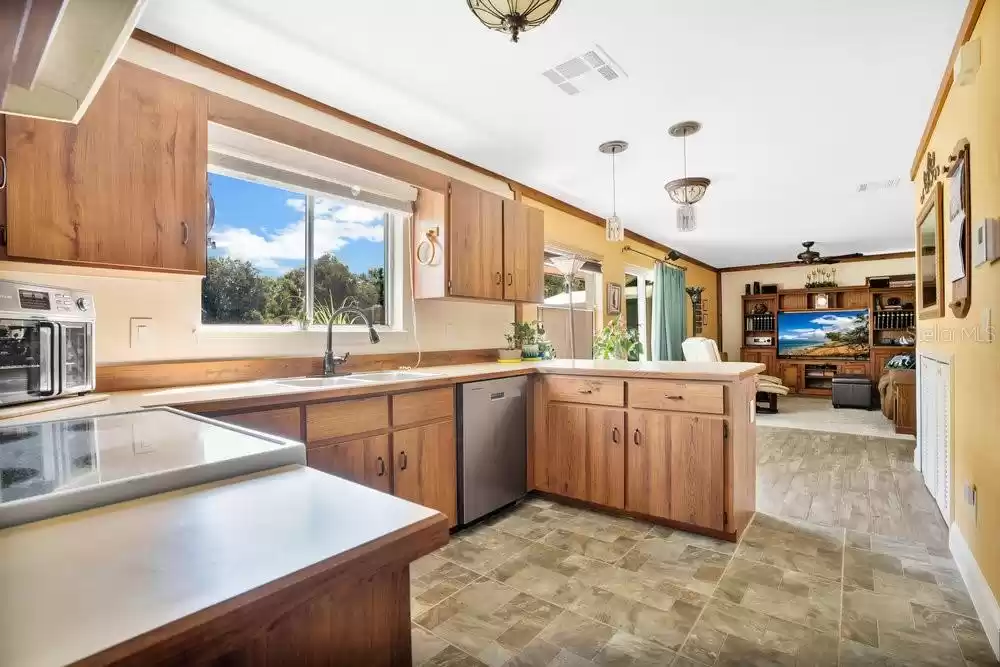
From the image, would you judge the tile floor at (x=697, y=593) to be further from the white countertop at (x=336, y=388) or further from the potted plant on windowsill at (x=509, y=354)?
the potted plant on windowsill at (x=509, y=354)

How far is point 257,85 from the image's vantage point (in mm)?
2523

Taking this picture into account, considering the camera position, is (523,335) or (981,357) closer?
(981,357)

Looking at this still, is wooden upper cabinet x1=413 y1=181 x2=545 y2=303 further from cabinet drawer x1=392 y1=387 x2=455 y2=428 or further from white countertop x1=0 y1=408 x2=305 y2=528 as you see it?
white countertop x1=0 y1=408 x2=305 y2=528

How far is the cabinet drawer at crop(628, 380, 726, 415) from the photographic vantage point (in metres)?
2.53

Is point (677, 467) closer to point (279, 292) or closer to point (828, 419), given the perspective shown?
point (279, 292)

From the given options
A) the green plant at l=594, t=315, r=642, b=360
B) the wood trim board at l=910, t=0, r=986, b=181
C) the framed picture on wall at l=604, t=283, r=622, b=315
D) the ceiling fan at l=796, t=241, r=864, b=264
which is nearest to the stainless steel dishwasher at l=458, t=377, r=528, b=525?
the green plant at l=594, t=315, r=642, b=360

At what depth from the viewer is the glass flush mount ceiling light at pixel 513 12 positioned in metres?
1.67

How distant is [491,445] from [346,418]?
0.96m

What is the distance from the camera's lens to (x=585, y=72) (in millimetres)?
2482

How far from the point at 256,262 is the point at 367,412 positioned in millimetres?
1039

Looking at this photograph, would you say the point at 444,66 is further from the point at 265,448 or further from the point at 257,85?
the point at 265,448

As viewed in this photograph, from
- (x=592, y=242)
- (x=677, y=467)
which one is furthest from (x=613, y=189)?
(x=677, y=467)

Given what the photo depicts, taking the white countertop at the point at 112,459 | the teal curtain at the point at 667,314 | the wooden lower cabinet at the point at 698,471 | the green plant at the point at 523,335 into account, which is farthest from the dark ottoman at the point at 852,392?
the white countertop at the point at 112,459

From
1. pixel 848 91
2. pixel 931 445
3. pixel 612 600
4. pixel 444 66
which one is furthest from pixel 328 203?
pixel 931 445
